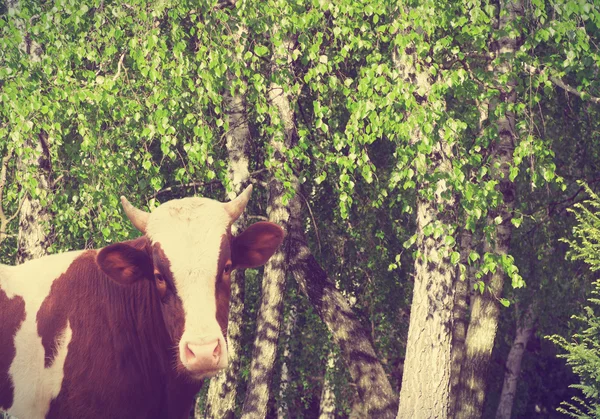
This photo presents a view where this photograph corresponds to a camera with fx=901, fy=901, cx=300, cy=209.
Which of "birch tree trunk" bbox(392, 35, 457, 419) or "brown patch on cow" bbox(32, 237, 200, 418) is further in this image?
"birch tree trunk" bbox(392, 35, 457, 419)

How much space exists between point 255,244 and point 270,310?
593 centimetres

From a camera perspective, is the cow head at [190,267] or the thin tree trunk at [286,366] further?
the thin tree trunk at [286,366]

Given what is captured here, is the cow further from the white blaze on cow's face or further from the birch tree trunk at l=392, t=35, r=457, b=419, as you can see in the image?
the birch tree trunk at l=392, t=35, r=457, b=419

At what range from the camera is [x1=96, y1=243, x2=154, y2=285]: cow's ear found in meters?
6.48

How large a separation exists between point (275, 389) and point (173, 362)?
498 inches

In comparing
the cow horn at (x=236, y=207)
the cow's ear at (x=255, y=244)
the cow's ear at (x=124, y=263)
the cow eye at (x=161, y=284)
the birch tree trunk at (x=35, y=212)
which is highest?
the birch tree trunk at (x=35, y=212)

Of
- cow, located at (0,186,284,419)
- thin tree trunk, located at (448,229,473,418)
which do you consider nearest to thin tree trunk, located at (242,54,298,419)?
thin tree trunk, located at (448,229,473,418)

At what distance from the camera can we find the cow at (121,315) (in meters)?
6.27

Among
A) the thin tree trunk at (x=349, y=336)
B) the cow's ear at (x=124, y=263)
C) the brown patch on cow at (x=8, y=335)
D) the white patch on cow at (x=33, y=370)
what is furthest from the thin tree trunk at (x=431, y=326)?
the brown patch on cow at (x=8, y=335)

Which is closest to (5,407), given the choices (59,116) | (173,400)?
(173,400)

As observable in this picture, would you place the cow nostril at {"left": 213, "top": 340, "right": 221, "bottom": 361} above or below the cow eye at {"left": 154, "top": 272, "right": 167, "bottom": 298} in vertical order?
below

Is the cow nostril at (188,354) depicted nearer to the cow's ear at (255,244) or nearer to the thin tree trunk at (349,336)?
the cow's ear at (255,244)

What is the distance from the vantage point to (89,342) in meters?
6.65

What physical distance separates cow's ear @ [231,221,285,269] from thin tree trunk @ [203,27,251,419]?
4.77 meters
